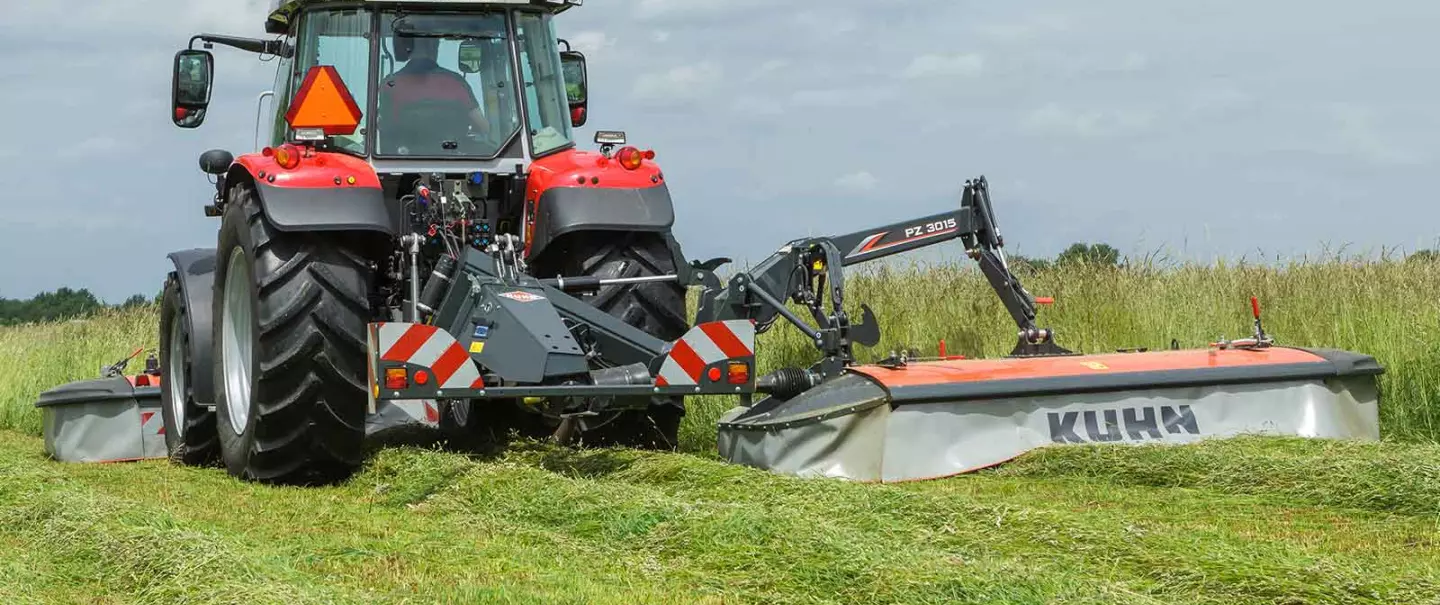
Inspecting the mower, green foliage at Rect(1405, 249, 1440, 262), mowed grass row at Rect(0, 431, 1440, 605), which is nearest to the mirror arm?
the mower

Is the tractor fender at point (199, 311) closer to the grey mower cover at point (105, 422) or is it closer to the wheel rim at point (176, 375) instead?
the wheel rim at point (176, 375)

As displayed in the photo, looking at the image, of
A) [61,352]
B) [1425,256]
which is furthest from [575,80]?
[61,352]

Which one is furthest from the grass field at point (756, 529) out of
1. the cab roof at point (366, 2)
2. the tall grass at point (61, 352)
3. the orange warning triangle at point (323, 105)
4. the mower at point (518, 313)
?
the tall grass at point (61, 352)

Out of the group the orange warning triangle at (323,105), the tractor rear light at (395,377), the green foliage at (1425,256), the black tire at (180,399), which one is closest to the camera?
the tractor rear light at (395,377)

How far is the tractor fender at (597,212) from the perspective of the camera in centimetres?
727

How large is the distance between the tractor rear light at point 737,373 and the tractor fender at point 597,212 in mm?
974

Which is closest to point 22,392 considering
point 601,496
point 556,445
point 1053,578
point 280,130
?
point 280,130

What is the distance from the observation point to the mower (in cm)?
673

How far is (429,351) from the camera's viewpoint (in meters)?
6.41

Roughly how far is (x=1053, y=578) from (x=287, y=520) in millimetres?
2828

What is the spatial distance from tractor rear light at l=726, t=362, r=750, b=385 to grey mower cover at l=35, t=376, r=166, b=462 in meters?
3.75

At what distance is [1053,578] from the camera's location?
4168mm

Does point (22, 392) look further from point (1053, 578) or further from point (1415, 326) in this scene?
point (1053, 578)

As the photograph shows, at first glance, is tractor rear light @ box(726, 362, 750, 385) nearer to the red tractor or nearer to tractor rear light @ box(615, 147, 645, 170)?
the red tractor
